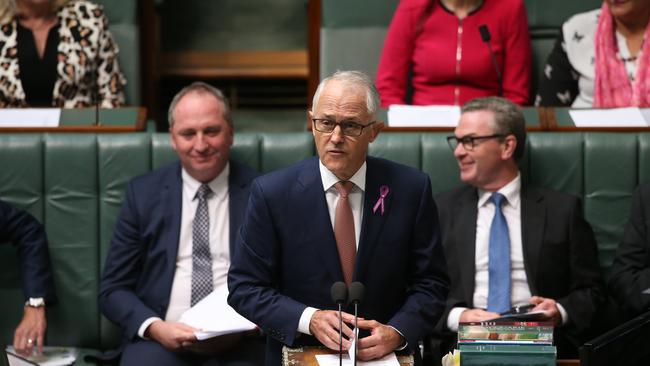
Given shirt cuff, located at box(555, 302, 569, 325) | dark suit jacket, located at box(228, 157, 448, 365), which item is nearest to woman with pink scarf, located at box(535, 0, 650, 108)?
shirt cuff, located at box(555, 302, 569, 325)

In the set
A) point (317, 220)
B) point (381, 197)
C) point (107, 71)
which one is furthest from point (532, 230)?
point (107, 71)

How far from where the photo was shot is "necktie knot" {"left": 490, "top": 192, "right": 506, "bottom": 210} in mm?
3386

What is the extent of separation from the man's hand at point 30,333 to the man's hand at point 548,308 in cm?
152

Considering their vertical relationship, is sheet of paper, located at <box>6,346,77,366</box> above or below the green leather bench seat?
below

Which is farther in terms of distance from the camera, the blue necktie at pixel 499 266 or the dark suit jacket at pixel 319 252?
the blue necktie at pixel 499 266

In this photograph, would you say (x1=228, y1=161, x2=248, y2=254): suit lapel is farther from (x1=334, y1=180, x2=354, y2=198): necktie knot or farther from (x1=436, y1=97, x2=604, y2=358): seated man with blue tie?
(x1=334, y1=180, x2=354, y2=198): necktie knot

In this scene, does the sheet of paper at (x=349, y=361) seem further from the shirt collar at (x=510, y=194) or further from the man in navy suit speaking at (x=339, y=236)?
the shirt collar at (x=510, y=194)

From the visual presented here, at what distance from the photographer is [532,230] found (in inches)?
131

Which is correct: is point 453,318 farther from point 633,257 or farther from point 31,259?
point 31,259

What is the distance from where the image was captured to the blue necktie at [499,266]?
3281mm

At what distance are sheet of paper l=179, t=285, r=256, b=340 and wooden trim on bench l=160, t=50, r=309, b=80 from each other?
2354mm

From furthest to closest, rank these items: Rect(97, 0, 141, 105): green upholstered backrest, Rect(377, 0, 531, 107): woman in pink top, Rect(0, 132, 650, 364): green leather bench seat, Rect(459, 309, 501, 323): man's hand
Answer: Rect(97, 0, 141, 105): green upholstered backrest → Rect(377, 0, 531, 107): woman in pink top → Rect(0, 132, 650, 364): green leather bench seat → Rect(459, 309, 501, 323): man's hand

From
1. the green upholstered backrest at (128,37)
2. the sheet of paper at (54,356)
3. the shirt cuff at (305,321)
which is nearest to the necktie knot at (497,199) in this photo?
the shirt cuff at (305,321)

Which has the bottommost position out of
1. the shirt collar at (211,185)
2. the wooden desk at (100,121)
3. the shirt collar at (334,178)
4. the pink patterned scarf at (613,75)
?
the shirt collar at (211,185)
